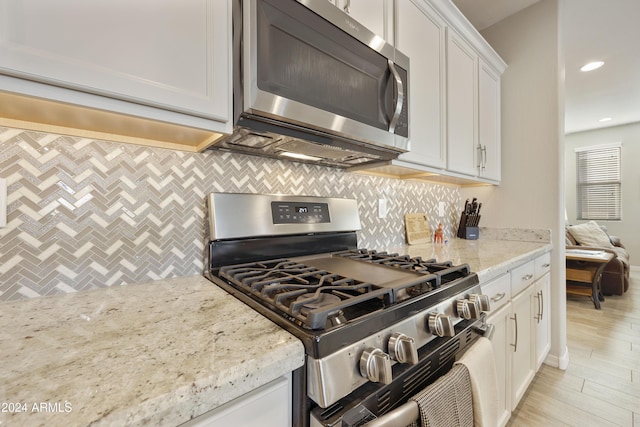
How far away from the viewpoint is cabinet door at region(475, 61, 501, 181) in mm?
1987

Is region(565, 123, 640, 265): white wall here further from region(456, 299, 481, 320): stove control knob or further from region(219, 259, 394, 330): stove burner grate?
region(219, 259, 394, 330): stove burner grate

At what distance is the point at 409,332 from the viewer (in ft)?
2.25

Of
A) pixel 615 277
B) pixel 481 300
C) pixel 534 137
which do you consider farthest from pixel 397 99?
pixel 615 277

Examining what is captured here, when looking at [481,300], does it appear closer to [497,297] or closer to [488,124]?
[497,297]

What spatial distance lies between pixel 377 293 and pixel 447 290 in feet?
1.06

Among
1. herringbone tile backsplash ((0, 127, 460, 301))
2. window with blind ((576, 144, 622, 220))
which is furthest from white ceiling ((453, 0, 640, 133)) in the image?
herringbone tile backsplash ((0, 127, 460, 301))

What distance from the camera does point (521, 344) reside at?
1503 mm

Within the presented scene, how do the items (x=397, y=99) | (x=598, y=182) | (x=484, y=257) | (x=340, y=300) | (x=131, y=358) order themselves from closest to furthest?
(x=131, y=358), (x=340, y=300), (x=397, y=99), (x=484, y=257), (x=598, y=182)

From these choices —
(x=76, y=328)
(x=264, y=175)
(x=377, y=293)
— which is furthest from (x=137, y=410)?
(x=264, y=175)

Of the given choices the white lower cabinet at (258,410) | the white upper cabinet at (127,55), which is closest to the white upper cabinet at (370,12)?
the white upper cabinet at (127,55)

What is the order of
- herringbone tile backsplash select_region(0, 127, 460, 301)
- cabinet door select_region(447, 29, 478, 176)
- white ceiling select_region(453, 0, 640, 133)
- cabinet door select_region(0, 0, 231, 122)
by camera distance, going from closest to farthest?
1. cabinet door select_region(0, 0, 231, 122)
2. herringbone tile backsplash select_region(0, 127, 460, 301)
3. cabinet door select_region(447, 29, 478, 176)
4. white ceiling select_region(453, 0, 640, 133)

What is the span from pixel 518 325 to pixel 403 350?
127 centimetres

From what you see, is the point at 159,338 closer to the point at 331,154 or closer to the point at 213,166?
the point at 213,166

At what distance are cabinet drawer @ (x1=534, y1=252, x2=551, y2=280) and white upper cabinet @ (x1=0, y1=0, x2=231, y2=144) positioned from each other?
6.62 ft
